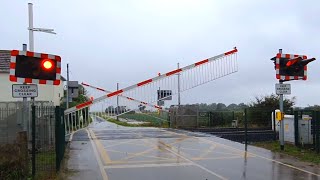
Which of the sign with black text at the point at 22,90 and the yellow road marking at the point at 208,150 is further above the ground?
the sign with black text at the point at 22,90

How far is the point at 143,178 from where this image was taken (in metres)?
10.8

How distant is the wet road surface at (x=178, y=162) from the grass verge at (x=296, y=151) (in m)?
0.58

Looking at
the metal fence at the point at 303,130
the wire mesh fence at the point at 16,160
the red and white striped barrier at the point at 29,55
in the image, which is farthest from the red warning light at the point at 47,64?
the metal fence at the point at 303,130

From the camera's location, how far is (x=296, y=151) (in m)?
16.2

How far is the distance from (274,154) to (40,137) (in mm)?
8492

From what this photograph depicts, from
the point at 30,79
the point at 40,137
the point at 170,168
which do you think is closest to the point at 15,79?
the point at 30,79

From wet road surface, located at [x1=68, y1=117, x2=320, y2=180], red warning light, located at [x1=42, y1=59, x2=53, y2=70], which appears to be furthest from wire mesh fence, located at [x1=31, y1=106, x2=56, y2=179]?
red warning light, located at [x1=42, y1=59, x2=53, y2=70]

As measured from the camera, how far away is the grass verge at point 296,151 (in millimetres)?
14523

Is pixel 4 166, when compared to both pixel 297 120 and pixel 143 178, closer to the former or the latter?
pixel 143 178

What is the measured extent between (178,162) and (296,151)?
5.27 m

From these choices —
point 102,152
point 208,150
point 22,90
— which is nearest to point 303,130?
point 208,150

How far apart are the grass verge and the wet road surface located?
576 mm

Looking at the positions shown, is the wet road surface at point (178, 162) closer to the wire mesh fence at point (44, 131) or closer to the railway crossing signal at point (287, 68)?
the wire mesh fence at point (44, 131)

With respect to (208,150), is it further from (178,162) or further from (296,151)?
(178,162)
